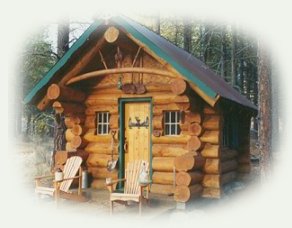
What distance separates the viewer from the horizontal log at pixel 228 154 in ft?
35.9

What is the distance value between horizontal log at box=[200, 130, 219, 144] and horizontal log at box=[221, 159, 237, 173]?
1.73 meters

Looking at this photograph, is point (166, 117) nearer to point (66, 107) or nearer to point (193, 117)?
point (193, 117)

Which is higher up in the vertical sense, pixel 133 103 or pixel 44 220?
pixel 133 103

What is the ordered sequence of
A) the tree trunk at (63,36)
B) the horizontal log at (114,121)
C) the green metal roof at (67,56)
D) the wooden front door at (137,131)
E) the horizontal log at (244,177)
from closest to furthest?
the green metal roof at (67,56) < the wooden front door at (137,131) < the horizontal log at (114,121) < the horizontal log at (244,177) < the tree trunk at (63,36)

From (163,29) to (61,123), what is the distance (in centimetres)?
1582

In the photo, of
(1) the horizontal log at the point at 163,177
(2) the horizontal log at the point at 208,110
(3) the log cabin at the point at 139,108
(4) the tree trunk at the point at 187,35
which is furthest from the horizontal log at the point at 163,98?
(4) the tree trunk at the point at 187,35

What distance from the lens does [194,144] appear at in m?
9.12

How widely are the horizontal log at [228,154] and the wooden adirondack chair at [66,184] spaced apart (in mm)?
4042

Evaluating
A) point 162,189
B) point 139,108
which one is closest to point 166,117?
point 139,108

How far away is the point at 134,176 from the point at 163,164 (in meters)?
1.20

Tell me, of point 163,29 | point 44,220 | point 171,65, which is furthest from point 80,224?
point 163,29

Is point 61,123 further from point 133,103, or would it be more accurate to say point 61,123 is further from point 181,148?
point 181,148

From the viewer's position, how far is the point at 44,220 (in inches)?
323

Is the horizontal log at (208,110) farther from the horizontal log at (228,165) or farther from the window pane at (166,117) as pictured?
the horizontal log at (228,165)
